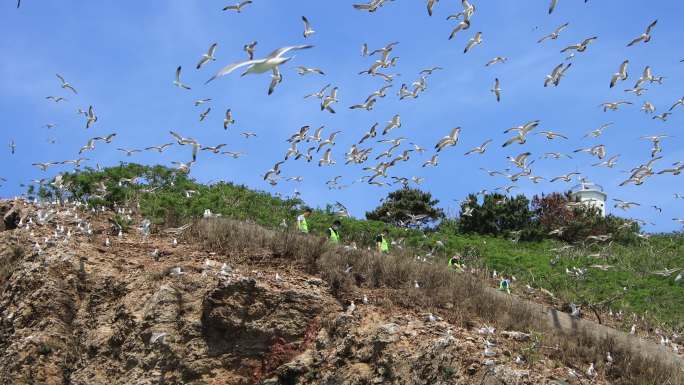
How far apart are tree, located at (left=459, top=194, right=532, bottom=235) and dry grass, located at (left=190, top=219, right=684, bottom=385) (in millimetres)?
16747

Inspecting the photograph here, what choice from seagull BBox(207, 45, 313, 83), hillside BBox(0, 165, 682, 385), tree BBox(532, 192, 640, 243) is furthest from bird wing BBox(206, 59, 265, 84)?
tree BBox(532, 192, 640, 243)

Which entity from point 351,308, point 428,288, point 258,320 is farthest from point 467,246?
point 258,320

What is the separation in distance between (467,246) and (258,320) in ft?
47.1

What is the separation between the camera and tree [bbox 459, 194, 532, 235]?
35469mm

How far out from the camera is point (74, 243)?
18.3 metres

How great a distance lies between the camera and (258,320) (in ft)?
51.9

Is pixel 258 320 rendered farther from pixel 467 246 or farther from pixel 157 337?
pixel 467 246

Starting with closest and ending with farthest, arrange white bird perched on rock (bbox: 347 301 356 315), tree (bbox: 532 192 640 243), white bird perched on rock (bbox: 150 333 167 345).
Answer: white bird perched on rock (bbox: 150 333 167 345), white bird perched on rock (bbox: 347 301 356 315), tree (bbox: 532 192 640 243)

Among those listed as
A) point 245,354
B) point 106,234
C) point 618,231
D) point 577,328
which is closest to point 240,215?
point 106,234

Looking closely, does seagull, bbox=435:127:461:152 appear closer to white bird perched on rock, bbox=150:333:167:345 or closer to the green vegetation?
the green vegetation

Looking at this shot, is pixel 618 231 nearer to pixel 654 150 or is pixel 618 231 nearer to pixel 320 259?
pixel 654 150

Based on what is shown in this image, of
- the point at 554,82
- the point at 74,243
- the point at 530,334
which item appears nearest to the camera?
the point at 530,334

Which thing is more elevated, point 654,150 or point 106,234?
point 654,150

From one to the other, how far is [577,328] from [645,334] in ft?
11.1
